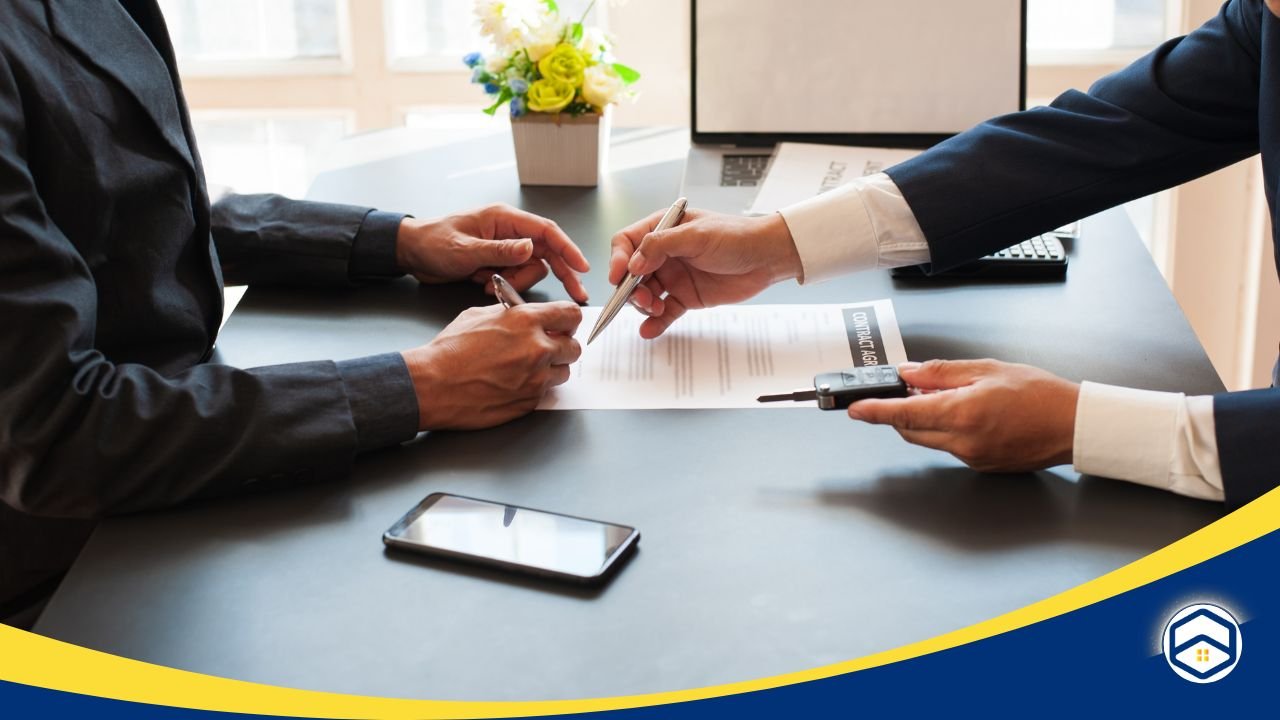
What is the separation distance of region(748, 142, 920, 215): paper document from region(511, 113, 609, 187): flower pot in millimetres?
269

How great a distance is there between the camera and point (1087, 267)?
157 centimetres

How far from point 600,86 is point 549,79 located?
3.0 inches


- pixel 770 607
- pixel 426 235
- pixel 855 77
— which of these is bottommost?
pixel 770 607

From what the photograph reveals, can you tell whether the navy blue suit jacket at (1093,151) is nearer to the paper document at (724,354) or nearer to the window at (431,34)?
the paper document at (724,354)

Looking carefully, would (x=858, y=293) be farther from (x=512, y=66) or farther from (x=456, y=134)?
(x=456, y=134)

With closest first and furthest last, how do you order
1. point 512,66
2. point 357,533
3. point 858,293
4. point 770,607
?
point 770,607 → point 357,533 → point 858,293 → point 512,66

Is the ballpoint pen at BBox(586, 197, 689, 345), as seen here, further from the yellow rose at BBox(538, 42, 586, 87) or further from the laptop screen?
the laptop screen

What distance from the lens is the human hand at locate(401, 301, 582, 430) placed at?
113 centimetres

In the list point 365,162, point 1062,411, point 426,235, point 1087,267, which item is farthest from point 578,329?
point 365,162

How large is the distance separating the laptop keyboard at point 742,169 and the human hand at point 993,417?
2.97 ft

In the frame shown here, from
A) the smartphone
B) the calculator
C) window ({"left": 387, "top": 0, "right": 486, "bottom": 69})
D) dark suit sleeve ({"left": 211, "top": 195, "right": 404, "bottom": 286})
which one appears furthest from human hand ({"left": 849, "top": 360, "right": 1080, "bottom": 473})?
window ({"left": 387, "top": 0, "right": 486, "bottom": 69})

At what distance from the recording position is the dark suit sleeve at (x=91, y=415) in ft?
3.23

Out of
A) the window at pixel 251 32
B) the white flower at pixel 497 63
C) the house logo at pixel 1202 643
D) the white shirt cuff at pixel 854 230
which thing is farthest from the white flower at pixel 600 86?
the window at pixel 251 32

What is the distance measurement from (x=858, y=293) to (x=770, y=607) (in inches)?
28.2
